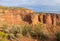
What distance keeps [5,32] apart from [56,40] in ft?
14.6

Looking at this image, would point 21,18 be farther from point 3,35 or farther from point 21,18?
point 3,35

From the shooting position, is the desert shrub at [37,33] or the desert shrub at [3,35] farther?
the desert shrub at [37,33]

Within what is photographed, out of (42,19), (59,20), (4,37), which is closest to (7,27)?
(4,37)

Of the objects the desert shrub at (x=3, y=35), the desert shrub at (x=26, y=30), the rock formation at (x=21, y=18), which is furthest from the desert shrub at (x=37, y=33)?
the rock formation at (x=21, y=18)


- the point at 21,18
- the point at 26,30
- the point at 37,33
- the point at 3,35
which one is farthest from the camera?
the point at 21,18

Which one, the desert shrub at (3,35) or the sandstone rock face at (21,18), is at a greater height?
the desert shrub at (3,35)

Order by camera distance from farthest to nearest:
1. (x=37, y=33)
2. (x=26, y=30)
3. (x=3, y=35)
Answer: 1. (x=37, y=33)
2. (x=26, y=30)
3. (x=3, y=35)

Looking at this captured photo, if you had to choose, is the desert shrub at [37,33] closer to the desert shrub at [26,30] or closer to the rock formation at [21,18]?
the desert shrub at [26,30]

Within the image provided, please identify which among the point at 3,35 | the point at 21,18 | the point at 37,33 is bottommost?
the point at 21,18

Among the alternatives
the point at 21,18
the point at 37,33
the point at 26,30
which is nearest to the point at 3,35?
the point at 26,30

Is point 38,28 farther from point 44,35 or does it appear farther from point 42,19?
point 42,19

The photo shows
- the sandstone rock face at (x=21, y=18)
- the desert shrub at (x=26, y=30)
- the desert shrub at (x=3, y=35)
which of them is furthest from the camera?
the sandstone rock face at (x=21, y=18)

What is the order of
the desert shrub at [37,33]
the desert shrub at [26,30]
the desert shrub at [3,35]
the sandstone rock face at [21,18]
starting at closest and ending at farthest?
the desert shrub at [3,35]
the desert shrub at [26,30]
the desert shrub at [37,33]
the sandstone rock face at [21,18]

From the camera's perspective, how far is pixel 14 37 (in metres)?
17.8
